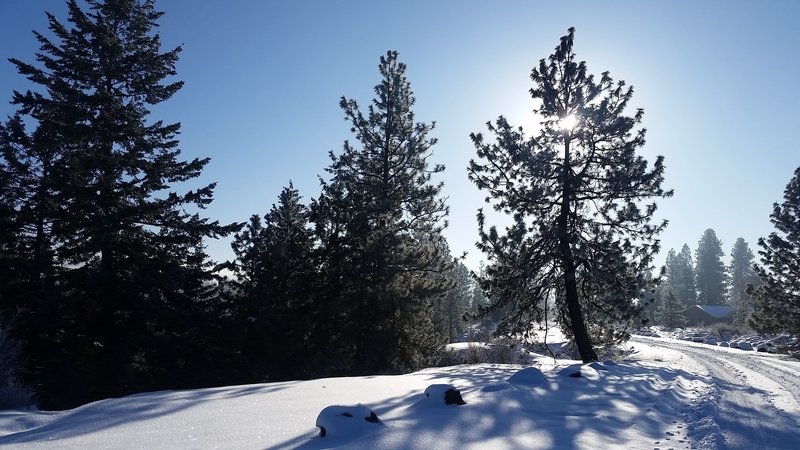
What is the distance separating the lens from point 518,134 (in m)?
17.0

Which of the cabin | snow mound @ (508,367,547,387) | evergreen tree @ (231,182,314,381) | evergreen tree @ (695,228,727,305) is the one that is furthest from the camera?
evergreen tree @ (695,228,727,305)

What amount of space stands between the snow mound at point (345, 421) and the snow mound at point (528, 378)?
458 cm

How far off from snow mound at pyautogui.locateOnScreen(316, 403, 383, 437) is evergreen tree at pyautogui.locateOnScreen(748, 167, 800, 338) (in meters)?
27.6

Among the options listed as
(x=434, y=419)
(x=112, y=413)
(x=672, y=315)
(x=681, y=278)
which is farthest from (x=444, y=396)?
(x=681, y=278)

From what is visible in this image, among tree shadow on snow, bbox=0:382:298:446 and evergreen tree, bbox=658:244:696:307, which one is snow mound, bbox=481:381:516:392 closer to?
tree shadow on snow, bbox=0:382:298:446

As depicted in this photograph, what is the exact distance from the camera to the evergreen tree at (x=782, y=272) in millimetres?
23875

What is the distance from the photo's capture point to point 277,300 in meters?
25.7

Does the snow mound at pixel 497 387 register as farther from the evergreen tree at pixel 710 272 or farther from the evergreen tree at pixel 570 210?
the evergreen tree at pixel 710 272

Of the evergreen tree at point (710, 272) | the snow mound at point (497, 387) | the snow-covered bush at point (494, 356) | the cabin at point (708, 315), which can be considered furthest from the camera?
the evergreen tree at point (710, 272)

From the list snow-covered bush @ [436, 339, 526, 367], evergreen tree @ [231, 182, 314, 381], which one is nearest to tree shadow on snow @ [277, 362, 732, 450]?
snow-covered bush @ [436, 339, 526, 367]

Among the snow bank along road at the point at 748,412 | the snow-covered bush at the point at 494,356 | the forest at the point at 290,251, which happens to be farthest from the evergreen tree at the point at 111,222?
the snow bank along road at the point at 748,412

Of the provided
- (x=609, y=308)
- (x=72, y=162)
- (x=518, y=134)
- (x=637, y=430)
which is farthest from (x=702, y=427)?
(x=72, y=162)

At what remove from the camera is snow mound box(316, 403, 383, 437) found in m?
5.05

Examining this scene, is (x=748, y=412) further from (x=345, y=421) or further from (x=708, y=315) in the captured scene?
(x=708, y=315)
